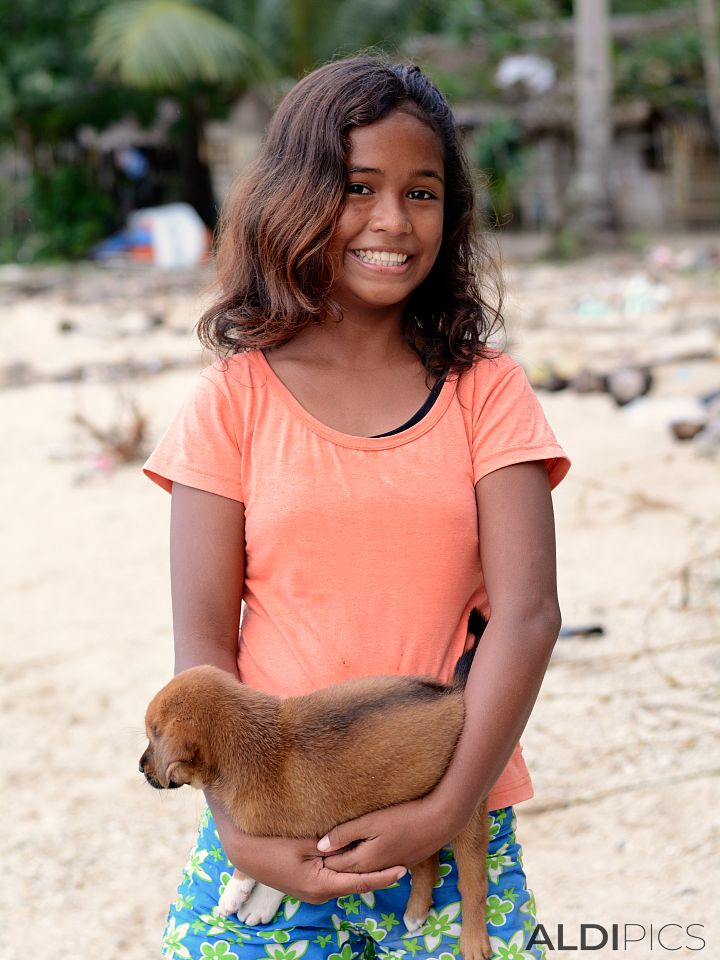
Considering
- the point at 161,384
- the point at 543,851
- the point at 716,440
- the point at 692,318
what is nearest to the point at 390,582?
the point at 543,851

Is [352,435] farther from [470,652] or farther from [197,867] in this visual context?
[197,867]

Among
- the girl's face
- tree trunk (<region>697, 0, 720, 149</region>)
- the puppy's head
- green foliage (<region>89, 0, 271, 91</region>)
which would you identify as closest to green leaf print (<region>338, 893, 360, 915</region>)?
the puppy's head

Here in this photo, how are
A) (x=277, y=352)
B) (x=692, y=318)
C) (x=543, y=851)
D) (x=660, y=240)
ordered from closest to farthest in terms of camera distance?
(x=277, y=352), (x=543, y=851), (x=692, y=318), (x=660, y=240)

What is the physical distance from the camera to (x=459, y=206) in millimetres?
1969

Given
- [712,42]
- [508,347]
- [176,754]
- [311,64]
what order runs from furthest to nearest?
[712,42] < [311,64] < [508,347] < [176,754]

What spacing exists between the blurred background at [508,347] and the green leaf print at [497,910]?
492 mm

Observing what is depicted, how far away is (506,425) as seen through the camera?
1788mm

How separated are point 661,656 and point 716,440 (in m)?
2.69

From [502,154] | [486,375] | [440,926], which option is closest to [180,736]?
[440,926]

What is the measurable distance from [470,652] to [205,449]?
0.52 metres

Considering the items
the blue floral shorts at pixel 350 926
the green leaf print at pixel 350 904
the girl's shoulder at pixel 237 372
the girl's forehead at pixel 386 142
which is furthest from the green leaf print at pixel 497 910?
the girl's forehead at pixel 386 142

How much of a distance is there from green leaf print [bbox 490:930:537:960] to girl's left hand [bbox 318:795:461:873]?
0.23 metres

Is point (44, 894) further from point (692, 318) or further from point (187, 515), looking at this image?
point (692, 318)

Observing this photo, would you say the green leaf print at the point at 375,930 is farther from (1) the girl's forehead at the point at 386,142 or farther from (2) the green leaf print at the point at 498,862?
(1) the girl's forehead at the point at 386,142
